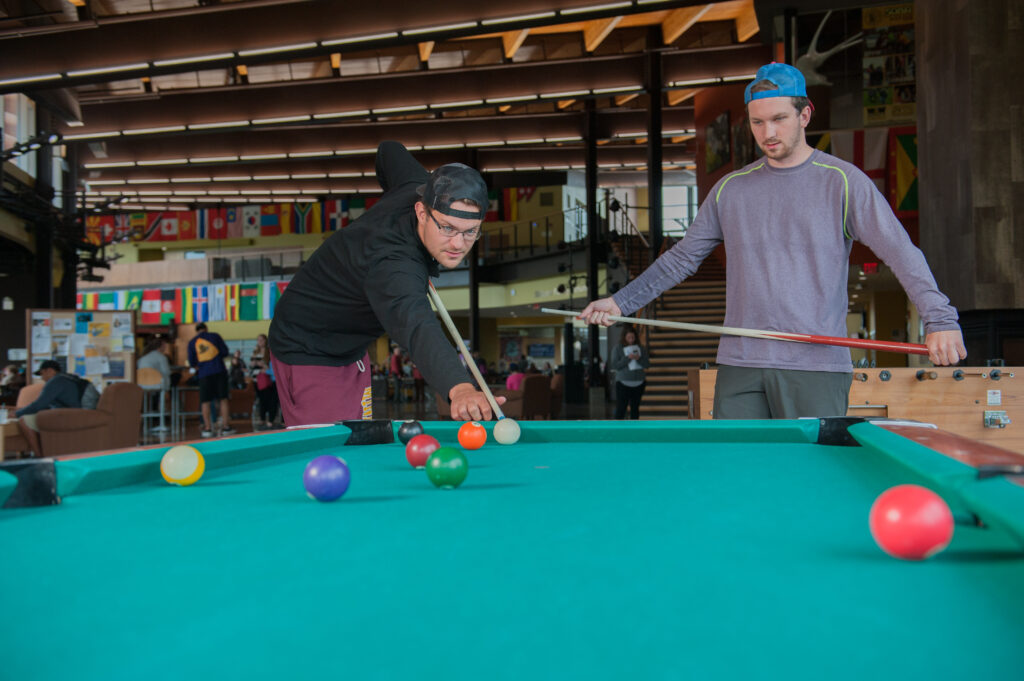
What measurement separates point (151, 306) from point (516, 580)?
85.7 ft

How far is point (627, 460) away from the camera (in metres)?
1.83

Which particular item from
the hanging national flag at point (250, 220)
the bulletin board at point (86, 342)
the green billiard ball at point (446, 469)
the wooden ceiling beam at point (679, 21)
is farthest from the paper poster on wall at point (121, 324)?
the hanging national flag at point (250, 220)

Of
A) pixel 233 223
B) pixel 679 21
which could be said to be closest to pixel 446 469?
pixel 679 21

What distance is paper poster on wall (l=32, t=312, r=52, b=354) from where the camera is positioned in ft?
30.7

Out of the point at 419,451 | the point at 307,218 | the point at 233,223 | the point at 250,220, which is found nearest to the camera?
the point at 419,451

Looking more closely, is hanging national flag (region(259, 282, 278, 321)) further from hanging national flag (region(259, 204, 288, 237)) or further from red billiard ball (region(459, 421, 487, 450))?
red billiard ball (region(459, 421, 487, 450))

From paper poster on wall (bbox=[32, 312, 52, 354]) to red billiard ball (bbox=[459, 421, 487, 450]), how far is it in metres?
9.09

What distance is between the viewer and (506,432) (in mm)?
2199

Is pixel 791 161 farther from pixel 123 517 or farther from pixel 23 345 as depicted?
pixel 23 345

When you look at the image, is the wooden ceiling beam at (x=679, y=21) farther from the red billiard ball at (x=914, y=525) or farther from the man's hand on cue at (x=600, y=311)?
the red billiard ball at (x=914, y=525)

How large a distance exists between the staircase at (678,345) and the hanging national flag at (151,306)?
1764 cm

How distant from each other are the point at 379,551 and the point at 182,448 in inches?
31.1

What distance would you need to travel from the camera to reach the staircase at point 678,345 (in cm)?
973

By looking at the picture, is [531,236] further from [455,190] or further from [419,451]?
[419,451]
